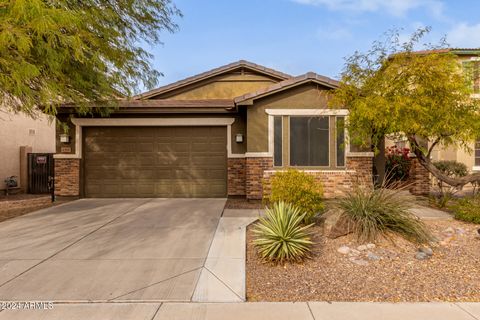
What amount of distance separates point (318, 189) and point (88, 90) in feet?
20.6

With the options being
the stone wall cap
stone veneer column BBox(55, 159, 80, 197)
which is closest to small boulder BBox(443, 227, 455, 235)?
the stone wall cap

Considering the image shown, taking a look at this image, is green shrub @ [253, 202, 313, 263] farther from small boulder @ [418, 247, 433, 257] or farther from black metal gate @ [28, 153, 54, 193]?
black metal gate @ [28, 153, 54, 193]

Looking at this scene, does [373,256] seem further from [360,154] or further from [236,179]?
[236,179]

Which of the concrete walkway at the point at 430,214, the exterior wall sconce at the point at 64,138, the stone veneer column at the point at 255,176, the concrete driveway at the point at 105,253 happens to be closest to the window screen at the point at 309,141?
the stone veneer column at the point at 255,176

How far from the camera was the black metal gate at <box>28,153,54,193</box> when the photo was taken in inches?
561

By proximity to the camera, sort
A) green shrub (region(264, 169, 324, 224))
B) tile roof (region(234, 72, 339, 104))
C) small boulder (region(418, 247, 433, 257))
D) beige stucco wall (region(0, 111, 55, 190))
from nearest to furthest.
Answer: small boulder (region(418, 247, 433, 257)) < green shrub (region(264, 169, 324, 224)) < tile roof (region(234, 72, 339, 104)) < beige stucco wall (region(0, 111, 55, 190))

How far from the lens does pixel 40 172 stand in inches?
566

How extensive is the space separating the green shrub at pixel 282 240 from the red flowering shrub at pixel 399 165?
7912 millimetres

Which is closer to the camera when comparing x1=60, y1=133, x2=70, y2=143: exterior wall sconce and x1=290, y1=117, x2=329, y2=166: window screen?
x1=290, y1=117, x2=329, y2=166: window screen

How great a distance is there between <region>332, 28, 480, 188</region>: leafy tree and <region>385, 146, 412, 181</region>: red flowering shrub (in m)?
3.50

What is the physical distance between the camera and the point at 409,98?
7.61 meters

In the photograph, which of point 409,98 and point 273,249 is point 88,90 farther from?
point 409,98

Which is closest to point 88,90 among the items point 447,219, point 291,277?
point 291,277

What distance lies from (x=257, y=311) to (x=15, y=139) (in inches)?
621
